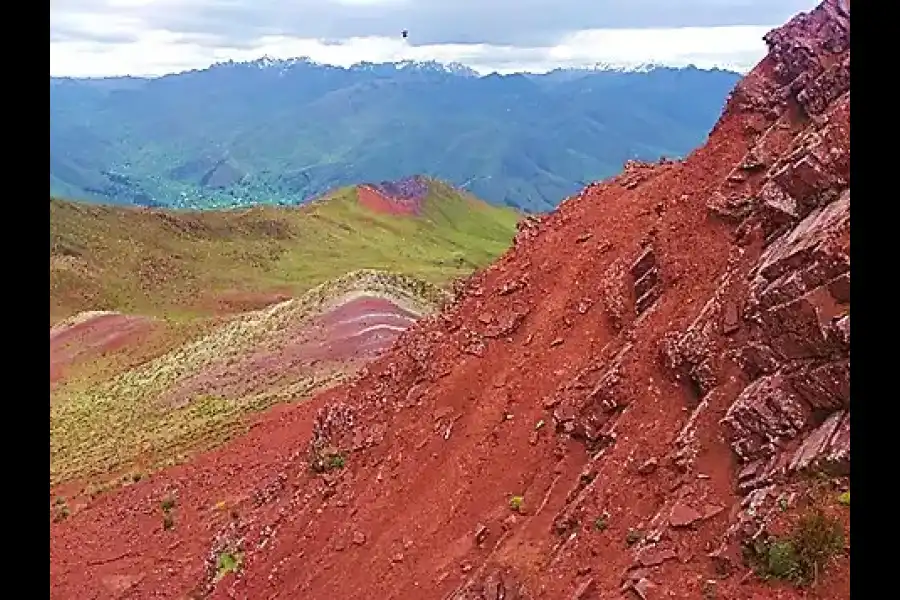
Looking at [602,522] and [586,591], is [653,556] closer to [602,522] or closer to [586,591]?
[586,591]

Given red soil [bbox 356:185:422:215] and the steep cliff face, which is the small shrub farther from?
red soil [bbox 356:185:422:215]

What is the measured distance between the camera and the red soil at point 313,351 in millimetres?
34750

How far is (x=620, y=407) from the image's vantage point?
1172 centimetres

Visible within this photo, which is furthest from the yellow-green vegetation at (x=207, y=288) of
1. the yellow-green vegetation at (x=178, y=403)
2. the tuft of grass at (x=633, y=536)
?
the tuft of grass at (x=633, y=536)

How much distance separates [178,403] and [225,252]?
62.8 metres

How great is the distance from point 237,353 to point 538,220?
77.0 ft

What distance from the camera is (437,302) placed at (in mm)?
44469

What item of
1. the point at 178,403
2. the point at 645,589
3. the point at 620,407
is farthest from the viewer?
the point at 178,403

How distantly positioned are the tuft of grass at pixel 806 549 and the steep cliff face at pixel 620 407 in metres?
0.12

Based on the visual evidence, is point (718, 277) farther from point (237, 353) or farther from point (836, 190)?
point (237, 353)

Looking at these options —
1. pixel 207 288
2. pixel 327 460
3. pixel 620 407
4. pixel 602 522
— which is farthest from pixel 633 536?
pixel 207 288

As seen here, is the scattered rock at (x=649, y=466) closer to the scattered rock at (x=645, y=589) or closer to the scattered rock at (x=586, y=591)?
the scattered rock at (x=586, y=591)

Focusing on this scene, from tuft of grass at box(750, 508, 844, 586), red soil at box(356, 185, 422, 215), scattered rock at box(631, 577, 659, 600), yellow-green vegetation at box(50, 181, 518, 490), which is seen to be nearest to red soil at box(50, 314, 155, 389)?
yellow-green vegetation at box(50, 181, 518, 490)
